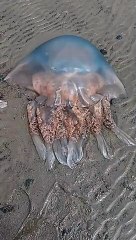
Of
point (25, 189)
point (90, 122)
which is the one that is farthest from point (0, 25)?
point (25, 189)

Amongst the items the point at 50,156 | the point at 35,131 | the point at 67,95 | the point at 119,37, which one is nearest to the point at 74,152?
the point at 50,156

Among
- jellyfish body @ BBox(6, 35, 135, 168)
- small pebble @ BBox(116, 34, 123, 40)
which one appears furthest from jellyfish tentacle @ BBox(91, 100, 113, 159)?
small pebble @ BBox(116, 34, 123, 40)

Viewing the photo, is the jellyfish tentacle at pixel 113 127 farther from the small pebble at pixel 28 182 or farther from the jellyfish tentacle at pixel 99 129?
the small pebble at pixel 28 182

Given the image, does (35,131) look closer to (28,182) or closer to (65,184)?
(28,182)

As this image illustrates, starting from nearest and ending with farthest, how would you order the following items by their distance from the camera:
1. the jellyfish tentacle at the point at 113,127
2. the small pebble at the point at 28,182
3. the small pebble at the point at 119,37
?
1. the small pebble at the point at 28,182
2. the jellyfish tentacle at the point at 113,127
3. the small pebble at the point at 119,37

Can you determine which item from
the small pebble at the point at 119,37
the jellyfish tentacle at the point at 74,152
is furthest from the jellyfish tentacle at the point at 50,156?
the small pebble at the point at 119,37

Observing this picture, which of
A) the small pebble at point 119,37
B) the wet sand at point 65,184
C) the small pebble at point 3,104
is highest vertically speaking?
the small pebble at point 119,37

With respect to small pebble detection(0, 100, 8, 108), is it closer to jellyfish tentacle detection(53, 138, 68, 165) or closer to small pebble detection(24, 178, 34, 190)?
jellyfish tentacle detection(53, 138, 68, 165)
